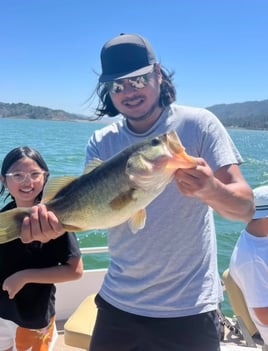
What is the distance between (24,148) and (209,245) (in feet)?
4.97

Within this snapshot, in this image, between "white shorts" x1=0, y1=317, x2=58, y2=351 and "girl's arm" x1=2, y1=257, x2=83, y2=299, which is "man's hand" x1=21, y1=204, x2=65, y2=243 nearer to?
"girl's arm" x1=2, y1=257, x2=83, y2=299

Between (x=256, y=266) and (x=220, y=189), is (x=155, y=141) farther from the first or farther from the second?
(x=256, y=266)

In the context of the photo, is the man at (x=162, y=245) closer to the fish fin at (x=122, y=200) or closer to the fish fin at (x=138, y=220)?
the fish fin at (x=138, y=220)

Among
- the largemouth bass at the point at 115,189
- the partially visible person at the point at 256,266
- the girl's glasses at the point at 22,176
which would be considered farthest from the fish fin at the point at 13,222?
the partially visible person at the point at 256,266

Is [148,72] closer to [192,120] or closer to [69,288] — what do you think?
[192,120]

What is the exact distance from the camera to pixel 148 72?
7.90 feet

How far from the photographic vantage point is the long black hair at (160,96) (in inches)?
101

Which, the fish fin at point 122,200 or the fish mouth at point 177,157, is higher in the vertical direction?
the fish mouth at point 177,157

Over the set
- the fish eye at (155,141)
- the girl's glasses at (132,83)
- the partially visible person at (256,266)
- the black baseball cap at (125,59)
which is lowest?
the partially visible person at (256,266)

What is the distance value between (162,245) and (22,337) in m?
1.16

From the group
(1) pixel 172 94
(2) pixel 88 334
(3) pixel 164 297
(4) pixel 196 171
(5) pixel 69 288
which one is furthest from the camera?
(5) pixel 69 288

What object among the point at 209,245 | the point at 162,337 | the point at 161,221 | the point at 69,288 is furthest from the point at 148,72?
the point at 69,288

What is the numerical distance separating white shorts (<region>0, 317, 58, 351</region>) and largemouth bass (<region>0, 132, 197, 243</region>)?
101cm

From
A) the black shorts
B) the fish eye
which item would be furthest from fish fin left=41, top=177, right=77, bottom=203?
the black shorts
